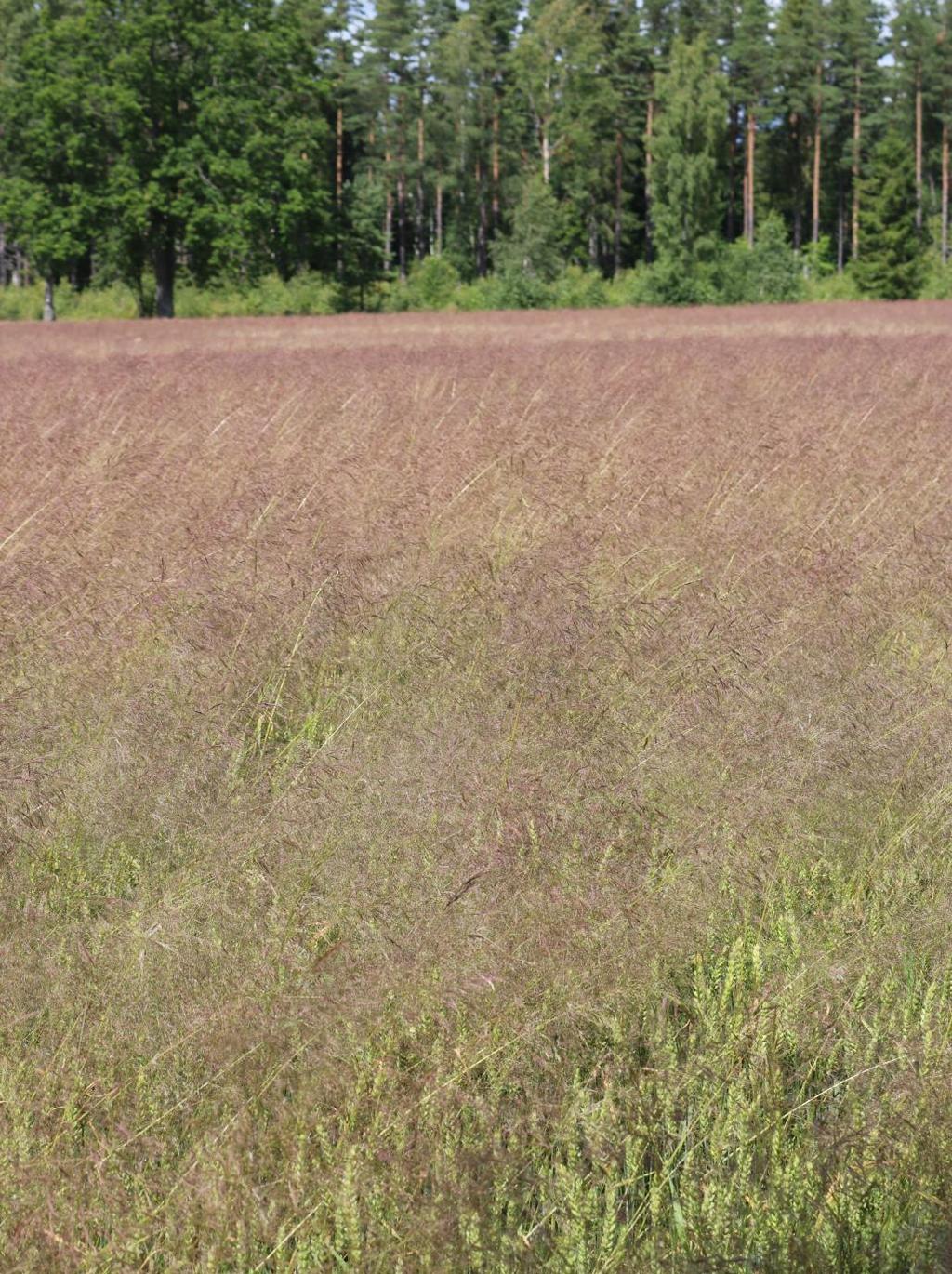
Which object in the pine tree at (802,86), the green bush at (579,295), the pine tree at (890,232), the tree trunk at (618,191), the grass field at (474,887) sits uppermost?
the pine tree at (802,86)

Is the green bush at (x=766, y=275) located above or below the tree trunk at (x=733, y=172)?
below

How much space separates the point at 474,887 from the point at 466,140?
210ft

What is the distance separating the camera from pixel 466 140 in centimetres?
6203

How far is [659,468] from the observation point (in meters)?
5.90

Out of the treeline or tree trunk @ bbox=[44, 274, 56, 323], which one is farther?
tree trunk @ bbox=[44, 274, 56, 323]

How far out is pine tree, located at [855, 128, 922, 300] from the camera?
4753 cm

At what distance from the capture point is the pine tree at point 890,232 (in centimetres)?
4753

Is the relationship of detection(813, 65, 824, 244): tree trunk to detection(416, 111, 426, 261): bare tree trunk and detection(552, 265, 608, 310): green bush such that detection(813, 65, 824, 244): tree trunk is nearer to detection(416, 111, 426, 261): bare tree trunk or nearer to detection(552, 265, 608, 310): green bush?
detection(416, 111, 426, 261): bare tree trunk

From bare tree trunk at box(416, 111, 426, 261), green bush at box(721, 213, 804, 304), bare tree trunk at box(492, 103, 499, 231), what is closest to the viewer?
green bush at box(721, 213, 804, 304)

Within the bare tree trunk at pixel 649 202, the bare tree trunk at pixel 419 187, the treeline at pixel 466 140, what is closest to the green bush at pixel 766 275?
the treeline at pixel 466 140

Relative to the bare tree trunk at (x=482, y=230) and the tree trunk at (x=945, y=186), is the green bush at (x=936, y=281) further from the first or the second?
the bare tree trunk at (x=482, y=230)

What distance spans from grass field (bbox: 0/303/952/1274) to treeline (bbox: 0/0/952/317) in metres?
37.4

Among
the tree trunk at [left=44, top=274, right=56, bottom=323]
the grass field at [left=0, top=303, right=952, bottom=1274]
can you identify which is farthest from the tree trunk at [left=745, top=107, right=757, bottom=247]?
Answer: the grass field at [left=0, top=303, right=952, bottom=1274]

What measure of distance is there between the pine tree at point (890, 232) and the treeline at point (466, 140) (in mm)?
97
